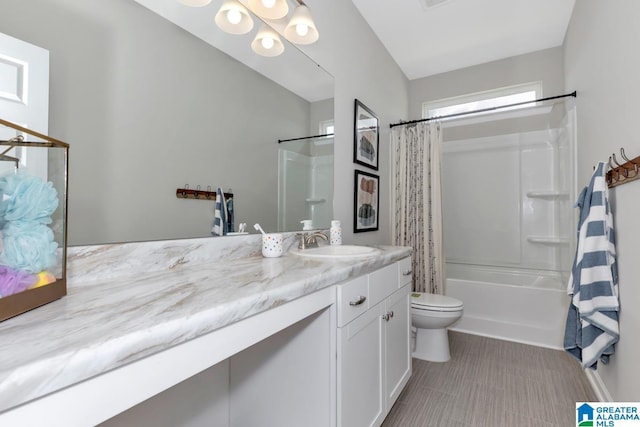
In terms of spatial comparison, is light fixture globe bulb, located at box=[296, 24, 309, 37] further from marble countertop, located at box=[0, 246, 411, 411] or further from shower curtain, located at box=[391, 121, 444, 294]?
shower curtain, located at box=[391, 121, 444, 294]

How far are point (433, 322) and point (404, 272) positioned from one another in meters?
0.67

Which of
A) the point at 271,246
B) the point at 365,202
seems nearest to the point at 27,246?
the point at 271,246

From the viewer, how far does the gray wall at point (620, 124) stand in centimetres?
126

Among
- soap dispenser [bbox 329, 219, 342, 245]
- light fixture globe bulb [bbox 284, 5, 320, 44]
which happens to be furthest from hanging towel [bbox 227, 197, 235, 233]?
light fixture globe bulb [bbox 284, 5, 320, 44]

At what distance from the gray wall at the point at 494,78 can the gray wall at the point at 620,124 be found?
3.50 feet

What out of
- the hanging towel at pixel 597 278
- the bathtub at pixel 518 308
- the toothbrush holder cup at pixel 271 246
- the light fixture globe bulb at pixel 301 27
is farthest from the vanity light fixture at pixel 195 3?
the bathtub at pixel 518 308

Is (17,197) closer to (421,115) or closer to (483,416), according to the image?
(483,416)

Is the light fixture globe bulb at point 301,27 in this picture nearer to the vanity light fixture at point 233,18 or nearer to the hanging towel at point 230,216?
the vanity light fixture at point 233,18

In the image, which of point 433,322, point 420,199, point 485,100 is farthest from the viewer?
point 485,100

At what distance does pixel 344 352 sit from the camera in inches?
44.4

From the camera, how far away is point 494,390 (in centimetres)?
184

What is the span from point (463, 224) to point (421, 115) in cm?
132

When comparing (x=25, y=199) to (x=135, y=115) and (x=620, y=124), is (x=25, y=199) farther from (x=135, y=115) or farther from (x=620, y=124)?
(x=620, y=124)

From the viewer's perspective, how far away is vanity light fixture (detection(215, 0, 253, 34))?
1.29 metres
